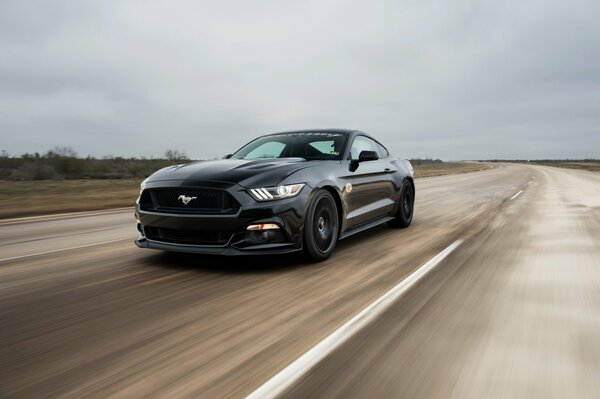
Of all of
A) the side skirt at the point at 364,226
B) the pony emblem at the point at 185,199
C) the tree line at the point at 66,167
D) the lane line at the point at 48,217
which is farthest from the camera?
the tree line at the point at 66,167

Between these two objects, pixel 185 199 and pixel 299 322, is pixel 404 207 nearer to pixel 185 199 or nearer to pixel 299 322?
pixel 185 199

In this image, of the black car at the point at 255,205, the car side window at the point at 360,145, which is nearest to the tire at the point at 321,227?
the black car at the point at 255,205

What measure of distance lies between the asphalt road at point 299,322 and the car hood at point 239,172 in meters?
0.89

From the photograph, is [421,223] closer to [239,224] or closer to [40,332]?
[239,224]

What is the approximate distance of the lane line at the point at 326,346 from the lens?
92.7 inches

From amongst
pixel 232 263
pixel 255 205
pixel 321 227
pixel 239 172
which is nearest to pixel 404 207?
pixel 321 227

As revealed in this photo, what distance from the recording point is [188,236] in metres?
4.75

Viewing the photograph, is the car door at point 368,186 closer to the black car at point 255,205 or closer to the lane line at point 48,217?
the black car at point 255,205

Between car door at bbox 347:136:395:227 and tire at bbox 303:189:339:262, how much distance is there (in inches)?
16.3

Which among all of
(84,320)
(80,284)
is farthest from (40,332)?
(80,284)

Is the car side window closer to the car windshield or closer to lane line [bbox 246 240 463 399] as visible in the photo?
the car windshield

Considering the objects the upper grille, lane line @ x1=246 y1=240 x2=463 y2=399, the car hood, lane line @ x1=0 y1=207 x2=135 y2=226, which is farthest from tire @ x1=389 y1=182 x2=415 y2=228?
lane line @ x1=0 y1=207 x2=135 y2=226

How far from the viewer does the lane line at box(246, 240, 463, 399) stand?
7.73ft

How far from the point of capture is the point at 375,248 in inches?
245
